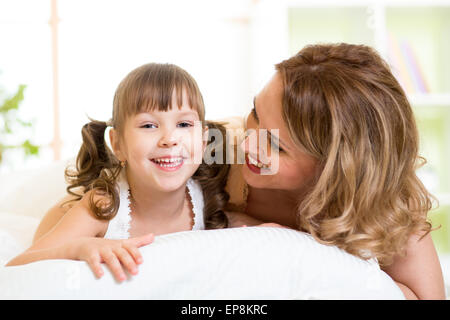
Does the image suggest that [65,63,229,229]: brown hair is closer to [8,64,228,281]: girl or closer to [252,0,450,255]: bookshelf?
[8,64,228,281]: girl

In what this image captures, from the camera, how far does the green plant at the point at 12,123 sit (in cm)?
341

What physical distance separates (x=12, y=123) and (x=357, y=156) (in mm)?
2954

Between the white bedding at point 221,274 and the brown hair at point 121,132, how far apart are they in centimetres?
46

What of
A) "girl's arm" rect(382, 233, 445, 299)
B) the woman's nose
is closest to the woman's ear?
the woman's nose

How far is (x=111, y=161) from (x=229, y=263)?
31.7 inches

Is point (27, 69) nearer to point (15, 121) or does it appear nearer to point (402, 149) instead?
point (15, 121)

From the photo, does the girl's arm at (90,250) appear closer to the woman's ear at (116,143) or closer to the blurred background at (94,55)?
the woman's ear at (116,143)

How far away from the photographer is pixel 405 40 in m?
3.02

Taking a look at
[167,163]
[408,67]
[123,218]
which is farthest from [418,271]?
[408,67]

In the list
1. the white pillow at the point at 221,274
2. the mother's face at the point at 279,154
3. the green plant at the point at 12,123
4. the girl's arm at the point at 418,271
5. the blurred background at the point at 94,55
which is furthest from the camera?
the blurred background at the point at 94,55

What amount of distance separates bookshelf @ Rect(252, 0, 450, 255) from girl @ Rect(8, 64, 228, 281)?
5.23ft

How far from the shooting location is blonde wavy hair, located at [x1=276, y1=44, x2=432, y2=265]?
1.18 meters

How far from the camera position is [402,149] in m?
1.22

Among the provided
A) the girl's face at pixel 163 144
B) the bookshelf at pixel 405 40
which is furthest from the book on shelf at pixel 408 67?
the girl's face at pixel 163 144
